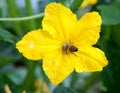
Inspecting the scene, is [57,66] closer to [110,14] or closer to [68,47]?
[68,47]

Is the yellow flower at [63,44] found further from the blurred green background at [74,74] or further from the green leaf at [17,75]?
the green leaf at [17,75]

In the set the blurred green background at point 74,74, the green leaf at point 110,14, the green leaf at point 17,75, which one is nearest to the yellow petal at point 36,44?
the blurred green background at point 74,74

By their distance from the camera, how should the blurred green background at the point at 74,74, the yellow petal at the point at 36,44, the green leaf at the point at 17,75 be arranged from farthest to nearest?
the green leaf at the point at 17,75 < the blurred green background at the point at 74,74 < the yellow petal at the point at 36,44

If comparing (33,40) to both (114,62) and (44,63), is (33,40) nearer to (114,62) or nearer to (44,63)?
(44,63)

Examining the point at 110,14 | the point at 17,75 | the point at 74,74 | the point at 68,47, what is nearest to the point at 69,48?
the point at 68,47

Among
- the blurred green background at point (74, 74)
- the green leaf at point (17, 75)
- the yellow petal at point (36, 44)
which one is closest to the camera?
the yellow petal at point (36, 44)

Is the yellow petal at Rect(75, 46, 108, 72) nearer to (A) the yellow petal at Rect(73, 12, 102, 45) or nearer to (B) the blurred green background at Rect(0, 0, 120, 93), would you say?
(A) the yellow petal at Rect(73, 12, 102, 45)

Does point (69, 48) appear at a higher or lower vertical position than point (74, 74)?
higher

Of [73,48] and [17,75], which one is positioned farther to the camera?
[17,75]
